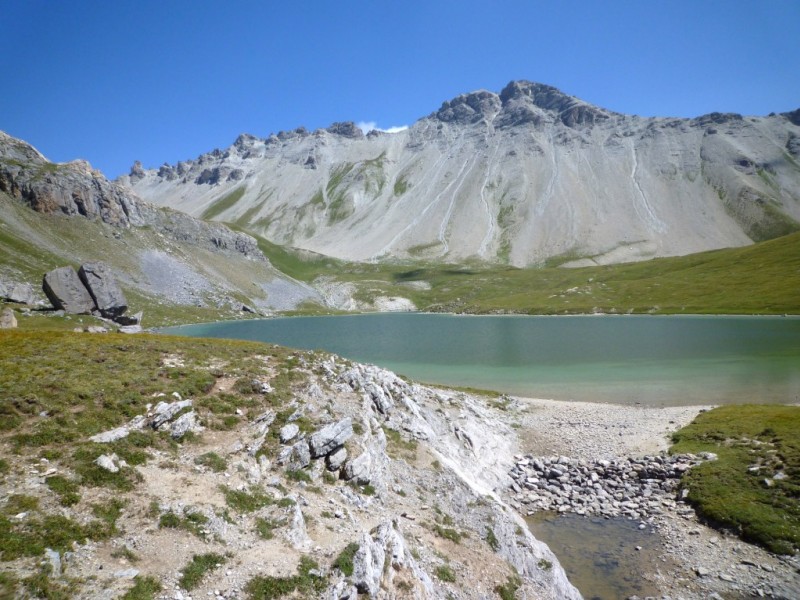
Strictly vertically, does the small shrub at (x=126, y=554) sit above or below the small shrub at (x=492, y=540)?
above

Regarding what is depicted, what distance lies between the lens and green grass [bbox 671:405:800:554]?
2167cm

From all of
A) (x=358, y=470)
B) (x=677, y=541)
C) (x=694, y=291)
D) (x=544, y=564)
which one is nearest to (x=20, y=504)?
(x=358, y=470)

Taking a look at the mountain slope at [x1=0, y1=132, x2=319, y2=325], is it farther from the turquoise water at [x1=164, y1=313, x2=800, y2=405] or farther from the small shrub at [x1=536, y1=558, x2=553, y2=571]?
the small shrub at [x1=536, y1=558, x2=553, y2=571]

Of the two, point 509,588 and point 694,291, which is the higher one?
→ point 694,291

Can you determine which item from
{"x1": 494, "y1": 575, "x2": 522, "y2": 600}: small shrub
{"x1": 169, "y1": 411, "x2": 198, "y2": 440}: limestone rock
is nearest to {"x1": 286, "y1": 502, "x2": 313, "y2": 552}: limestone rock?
{"x1": 169, "y1": 411, "x2": 198, "y2": 440}: limestone rock

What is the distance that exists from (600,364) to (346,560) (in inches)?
2465

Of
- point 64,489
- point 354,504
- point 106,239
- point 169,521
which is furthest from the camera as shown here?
point 106,239

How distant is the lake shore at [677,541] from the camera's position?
1897 centimetres

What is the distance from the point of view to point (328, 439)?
20.6m

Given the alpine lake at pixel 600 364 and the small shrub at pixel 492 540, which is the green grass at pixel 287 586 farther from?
the alpine lake at pixel 600 364

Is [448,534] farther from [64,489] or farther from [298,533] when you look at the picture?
[64,489]

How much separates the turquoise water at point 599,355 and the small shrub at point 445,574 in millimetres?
→ 37495

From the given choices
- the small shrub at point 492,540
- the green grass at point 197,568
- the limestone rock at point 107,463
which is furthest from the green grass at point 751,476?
the limestone rock at point 107,463

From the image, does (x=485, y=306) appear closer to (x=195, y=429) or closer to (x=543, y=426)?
(x=543, y=426)
